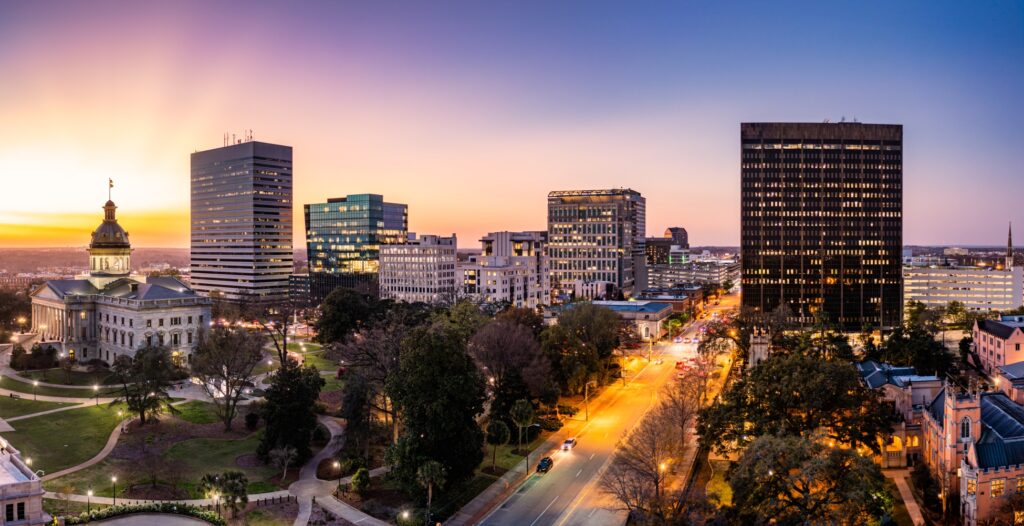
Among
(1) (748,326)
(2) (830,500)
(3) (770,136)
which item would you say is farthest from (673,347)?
(2) (830,500)

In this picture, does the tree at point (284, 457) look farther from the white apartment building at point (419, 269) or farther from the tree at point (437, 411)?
the white apartment building at point (419, 269)

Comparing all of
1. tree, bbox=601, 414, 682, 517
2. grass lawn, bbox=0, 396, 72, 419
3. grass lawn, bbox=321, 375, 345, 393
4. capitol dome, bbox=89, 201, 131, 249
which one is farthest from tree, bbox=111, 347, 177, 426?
capitol dome, bbox=89, 201, 131, 249

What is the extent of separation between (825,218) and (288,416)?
154 metres

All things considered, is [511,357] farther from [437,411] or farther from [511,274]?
[511,274]

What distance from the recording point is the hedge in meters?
45.9

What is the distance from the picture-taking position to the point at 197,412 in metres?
76.1

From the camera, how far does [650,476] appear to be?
49.2 m

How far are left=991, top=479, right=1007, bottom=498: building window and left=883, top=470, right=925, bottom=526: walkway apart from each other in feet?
17.5

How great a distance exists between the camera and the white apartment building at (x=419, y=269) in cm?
17762

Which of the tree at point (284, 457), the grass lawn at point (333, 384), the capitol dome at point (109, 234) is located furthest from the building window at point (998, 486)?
the capitol dome at point (109, 234)

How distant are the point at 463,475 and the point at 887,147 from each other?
161 metres

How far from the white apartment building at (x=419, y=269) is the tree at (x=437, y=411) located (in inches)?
4632

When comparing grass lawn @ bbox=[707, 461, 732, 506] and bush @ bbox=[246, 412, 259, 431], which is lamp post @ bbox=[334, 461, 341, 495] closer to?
bush @ bbox=[246, 412, 259, 431]

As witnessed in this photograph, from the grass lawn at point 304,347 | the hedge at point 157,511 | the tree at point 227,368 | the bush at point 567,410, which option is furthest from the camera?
the grass lawn at point 304,347
